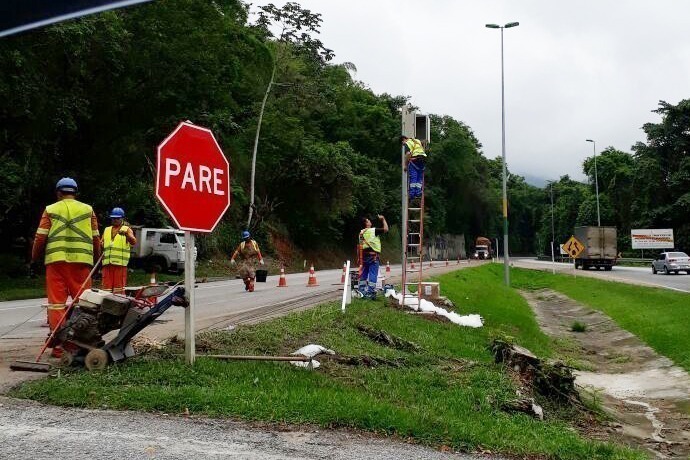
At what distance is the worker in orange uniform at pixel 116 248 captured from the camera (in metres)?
10.8

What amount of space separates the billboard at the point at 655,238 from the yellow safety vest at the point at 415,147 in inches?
2224

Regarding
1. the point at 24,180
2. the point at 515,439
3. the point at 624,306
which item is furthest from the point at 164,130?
the point at 515,439

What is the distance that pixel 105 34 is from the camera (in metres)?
21.2

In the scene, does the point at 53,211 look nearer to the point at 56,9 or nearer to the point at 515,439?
the point at 56,9

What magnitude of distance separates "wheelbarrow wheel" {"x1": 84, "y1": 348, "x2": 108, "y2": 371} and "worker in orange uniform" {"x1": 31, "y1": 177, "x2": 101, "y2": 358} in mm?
942

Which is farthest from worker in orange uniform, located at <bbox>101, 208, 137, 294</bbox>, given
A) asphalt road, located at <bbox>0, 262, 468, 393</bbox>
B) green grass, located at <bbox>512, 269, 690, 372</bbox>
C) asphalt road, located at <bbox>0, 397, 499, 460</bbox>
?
green grass, located at <bbox>512, 269, 690, 372</bbox>

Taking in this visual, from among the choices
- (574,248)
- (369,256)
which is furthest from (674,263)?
(369,256)

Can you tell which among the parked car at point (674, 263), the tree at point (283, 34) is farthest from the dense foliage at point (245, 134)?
the parked car at point (674, 263)

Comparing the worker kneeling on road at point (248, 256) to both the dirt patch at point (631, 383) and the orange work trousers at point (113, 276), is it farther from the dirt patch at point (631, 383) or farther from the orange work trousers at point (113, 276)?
the dirt patch at point (631, 383)

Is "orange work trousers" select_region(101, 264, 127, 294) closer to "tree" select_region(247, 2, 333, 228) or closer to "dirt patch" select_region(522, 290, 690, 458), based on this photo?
"dirt patch" select_region(522, 290, 690, 458)

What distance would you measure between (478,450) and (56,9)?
14.4ft

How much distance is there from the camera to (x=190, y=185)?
6793 millimetres

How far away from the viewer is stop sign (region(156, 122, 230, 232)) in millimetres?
6473

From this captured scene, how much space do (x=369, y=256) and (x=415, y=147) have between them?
3.06 metres
